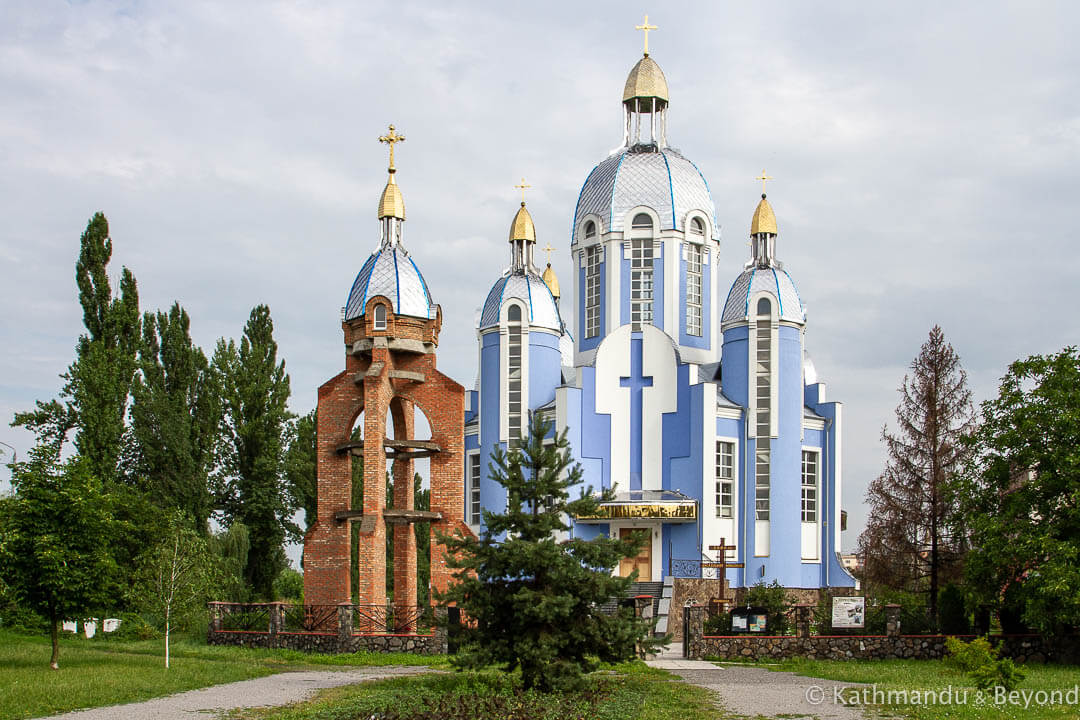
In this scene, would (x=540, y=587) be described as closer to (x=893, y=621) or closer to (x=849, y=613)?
(x=849, y=613)

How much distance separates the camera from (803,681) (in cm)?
2038

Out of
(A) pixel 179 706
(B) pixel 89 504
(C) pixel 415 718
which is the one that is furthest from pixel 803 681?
(B) pixel 89 504

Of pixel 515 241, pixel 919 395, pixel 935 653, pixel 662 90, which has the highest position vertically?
pixel 662 90

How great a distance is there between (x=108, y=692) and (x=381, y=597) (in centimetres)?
1083

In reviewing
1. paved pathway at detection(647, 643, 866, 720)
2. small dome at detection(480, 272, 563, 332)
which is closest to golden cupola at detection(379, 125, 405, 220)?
small dome at detection(480, 272, 563, 332)

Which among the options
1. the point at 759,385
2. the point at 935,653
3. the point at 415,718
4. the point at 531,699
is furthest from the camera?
the point at 759,385

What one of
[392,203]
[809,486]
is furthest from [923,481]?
[392,203]

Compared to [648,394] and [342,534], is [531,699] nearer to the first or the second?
[342,534]

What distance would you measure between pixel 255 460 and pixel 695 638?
21.5 metres

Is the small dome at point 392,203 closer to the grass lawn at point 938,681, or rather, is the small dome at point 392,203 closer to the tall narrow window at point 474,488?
the tall narrow window at point 474,488

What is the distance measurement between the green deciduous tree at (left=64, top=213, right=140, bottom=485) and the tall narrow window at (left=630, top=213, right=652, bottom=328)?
15.9 m

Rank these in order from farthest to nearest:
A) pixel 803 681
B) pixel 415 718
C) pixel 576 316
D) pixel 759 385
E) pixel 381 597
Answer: pixel 576 316 < pixel 759 385 < pixel 381 597 < pixel 803 681 < pixel 415 718

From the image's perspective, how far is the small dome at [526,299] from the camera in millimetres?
38562

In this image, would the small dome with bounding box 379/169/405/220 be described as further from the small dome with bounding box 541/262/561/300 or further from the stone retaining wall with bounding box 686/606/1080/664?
the small dome with bounding box 541/262/561/300
